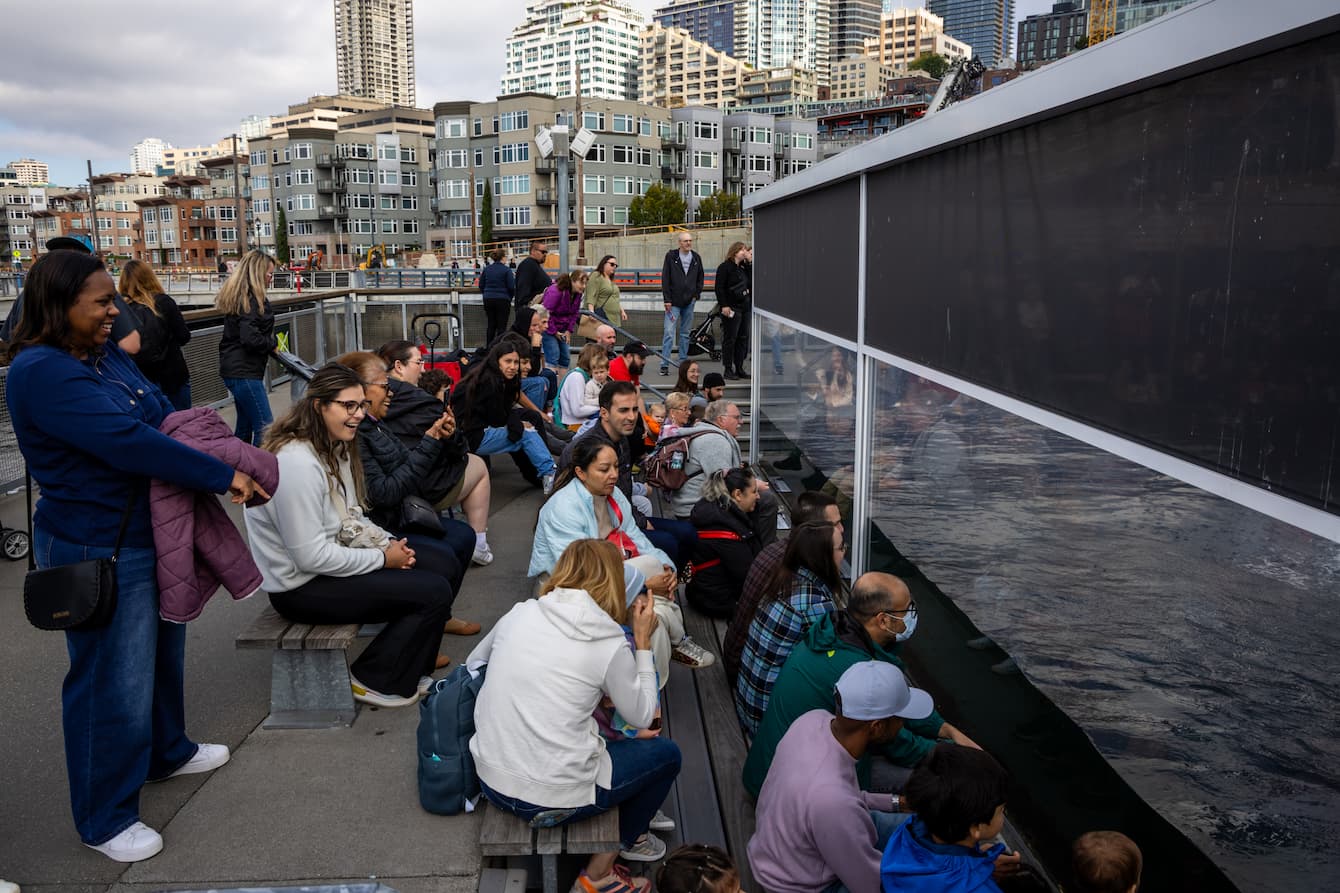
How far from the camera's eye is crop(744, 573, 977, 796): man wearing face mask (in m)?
3.60

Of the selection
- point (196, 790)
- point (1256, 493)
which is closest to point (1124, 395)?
point (1256, 493)

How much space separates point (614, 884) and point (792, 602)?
130 cm

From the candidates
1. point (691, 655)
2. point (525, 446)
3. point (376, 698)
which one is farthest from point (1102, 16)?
point (376, 698)

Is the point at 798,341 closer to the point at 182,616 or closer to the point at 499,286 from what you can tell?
the point at 499,286

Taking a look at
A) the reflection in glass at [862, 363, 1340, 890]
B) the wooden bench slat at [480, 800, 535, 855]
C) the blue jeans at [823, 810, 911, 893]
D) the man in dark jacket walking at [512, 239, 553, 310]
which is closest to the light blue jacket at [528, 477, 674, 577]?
the wooden bench slat at [480, 800, 535, 855]

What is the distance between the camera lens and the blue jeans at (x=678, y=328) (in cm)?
1512

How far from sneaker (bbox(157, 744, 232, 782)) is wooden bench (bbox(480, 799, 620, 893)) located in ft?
4.32

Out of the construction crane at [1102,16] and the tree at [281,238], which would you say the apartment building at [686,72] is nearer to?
the construction crane at [1102,16]

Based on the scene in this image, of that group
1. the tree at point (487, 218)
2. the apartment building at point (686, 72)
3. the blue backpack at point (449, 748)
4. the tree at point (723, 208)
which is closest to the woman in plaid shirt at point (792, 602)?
the blue backpack at point (449, 748)

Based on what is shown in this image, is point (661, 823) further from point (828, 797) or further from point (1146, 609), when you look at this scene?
point (1146, 609)

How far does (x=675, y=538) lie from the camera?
6.30 metres

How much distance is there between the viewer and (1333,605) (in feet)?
46.0

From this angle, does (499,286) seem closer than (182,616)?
No

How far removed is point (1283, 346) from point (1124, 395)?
27.2 inches
